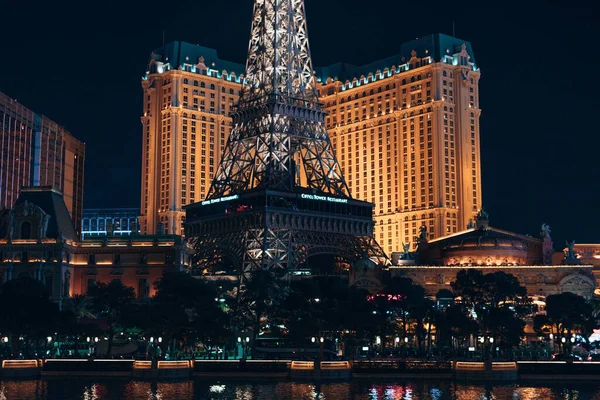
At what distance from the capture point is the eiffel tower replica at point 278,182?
6673 inches

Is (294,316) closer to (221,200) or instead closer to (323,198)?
(323,198)

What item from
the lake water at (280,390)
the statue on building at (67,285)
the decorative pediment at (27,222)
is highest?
the decorative pediment at (27,222)

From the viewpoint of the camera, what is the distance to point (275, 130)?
7067 inches

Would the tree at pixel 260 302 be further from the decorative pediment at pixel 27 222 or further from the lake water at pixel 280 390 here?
the decorative pediment at pixel 27 222

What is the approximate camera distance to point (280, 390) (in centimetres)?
9544

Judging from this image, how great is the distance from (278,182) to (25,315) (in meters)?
67.5

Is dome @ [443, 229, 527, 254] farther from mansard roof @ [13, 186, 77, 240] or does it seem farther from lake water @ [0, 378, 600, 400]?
lake water @ [0, 378, 600, 400]

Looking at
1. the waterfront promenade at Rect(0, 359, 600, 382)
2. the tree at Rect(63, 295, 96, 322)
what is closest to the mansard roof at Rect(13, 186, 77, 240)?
the tree at Rect(63, 295, 96, 322)

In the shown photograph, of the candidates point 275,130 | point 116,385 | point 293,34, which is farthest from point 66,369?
point 293,34

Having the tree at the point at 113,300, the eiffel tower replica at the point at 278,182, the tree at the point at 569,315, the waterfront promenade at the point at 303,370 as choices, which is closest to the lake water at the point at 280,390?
the waterfront promenade at the point at 303,370

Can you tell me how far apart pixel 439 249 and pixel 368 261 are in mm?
24371

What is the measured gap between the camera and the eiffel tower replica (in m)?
170

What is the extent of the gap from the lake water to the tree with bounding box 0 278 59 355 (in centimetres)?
1579

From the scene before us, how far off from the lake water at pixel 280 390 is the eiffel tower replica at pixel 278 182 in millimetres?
62634
